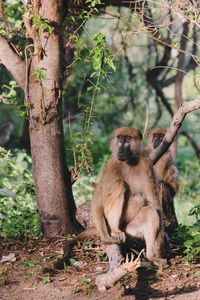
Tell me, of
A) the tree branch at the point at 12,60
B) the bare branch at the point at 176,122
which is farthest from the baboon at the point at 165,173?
the tree branch at the point at 12,60

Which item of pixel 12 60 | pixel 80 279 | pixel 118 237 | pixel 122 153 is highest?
pixel 12 60

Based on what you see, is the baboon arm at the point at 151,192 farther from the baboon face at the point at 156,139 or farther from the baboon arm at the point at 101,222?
the baboon face at the point at 156,139

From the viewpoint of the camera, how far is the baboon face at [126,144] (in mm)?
5977

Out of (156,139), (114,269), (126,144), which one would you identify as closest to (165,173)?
(156,139)

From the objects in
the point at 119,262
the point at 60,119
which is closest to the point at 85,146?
the point at 60,119

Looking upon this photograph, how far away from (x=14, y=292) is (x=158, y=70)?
23.5ft

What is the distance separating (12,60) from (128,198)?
1.84m

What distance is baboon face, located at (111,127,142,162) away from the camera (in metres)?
5.98

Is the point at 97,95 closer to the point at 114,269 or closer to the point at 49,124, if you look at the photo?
the point at 49,124

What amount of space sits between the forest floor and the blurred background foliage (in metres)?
0.67

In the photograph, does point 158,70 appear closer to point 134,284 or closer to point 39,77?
point 39,77

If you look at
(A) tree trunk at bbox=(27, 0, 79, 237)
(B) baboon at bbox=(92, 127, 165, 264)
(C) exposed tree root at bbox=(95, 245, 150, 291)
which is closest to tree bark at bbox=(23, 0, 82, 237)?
(A) tree trunk at bbox=(27, 0, 79, 237)

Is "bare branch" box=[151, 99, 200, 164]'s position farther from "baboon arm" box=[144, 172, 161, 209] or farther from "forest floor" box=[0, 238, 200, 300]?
"forest floor" box=[0, 238, 200, 300]

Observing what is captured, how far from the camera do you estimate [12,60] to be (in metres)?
6.26
